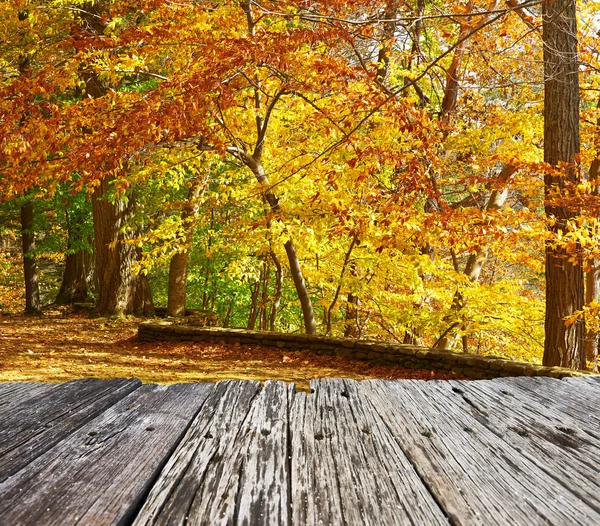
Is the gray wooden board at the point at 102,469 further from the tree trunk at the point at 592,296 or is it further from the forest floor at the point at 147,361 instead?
the tree trunk at the point at 592,296

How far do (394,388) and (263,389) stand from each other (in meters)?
0.44

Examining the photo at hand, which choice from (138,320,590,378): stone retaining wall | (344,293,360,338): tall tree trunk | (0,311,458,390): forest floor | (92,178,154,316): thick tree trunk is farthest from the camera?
(92,178,154,316): thick tree trunk

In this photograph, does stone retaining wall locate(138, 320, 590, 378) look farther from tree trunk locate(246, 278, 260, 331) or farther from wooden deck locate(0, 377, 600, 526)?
tree trunk locate(246, 278, 260, 331)

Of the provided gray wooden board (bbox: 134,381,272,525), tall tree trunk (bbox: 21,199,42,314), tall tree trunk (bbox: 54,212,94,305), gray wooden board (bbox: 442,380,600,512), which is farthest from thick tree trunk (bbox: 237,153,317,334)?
tall tree trunk (bbox: 54,212,94,305)

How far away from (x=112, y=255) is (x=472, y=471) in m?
13.6

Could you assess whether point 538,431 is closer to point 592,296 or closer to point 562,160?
point 562,160

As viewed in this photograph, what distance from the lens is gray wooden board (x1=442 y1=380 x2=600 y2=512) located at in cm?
108

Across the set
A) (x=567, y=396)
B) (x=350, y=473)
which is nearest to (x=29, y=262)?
(x=567, y=396)

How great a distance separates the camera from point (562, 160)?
23.5 feet

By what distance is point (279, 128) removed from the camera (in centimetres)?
1005

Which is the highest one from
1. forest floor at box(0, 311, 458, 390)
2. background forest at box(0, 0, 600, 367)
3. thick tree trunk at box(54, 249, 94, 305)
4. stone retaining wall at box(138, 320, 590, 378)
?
background forest at box(0, 0, 600, 367)

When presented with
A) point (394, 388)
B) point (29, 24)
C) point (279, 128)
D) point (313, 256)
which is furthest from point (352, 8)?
point (29, 24)

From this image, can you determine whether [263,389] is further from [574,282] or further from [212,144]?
[212,144]

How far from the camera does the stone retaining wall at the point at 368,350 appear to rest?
739 centimetres
